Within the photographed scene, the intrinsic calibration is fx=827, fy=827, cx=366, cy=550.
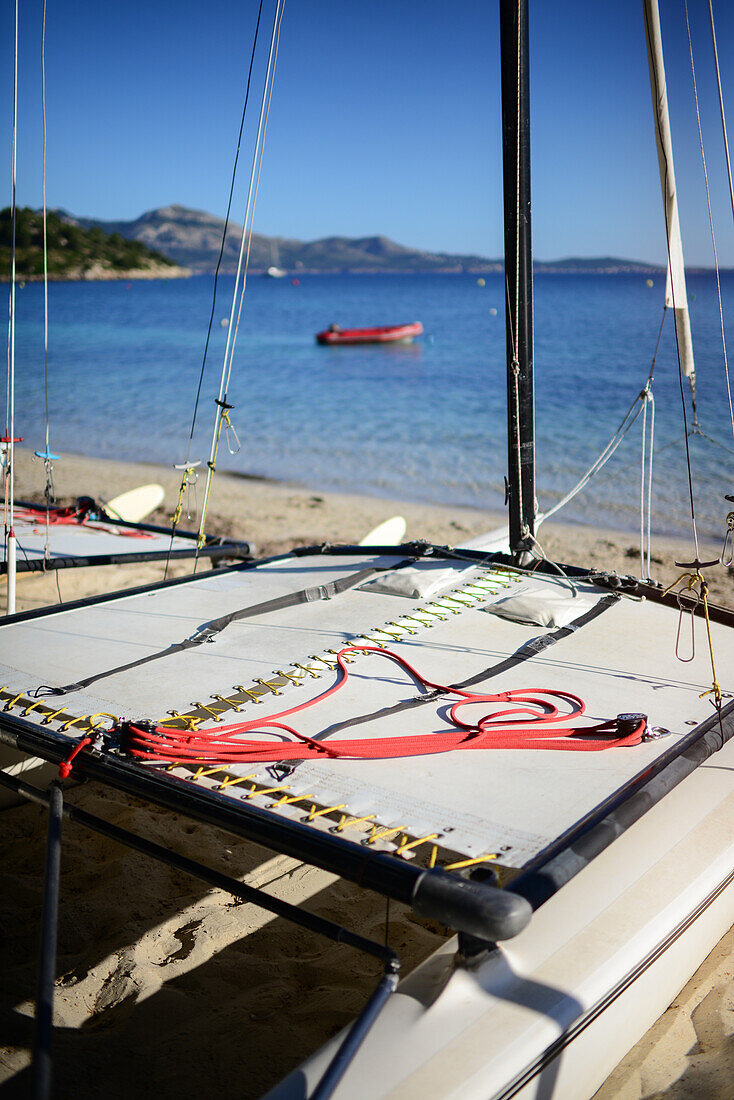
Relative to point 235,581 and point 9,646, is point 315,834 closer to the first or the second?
point 9,646

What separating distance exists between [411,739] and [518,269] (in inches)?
93.9

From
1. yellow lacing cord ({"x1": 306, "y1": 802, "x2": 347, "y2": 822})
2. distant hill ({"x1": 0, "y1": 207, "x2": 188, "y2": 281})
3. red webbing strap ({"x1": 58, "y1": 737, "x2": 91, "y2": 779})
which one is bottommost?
yellow lacing cord ({"x1": 306, "y1": 802, "x2": 347, "y2": 822})

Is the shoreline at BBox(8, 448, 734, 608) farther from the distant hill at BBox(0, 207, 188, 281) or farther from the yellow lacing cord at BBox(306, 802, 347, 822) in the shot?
the distant hill at BBox(0, 207, 188, 281)

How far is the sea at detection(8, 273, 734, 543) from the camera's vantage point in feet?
34.9

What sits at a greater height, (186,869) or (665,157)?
(665,157)

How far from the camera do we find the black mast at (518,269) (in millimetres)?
3590

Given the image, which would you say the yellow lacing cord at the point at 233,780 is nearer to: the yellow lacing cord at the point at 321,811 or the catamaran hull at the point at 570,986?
the yellow lacing cord at the point at 321,811

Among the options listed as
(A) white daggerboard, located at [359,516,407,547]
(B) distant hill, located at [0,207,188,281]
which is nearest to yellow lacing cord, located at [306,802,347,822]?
(A) white daggerboard, located at [359,516,407,547]

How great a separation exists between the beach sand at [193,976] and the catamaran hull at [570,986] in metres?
0.13

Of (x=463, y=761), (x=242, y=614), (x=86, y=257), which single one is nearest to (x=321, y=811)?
(x=463, y=761)

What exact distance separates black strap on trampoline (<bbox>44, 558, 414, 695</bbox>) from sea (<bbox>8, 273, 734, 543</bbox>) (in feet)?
4.91

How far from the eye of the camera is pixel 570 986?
176 cm

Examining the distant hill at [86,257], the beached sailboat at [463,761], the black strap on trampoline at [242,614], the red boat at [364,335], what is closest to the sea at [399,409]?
the red boat at [364,335]

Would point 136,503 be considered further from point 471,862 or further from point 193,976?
point 471,862
